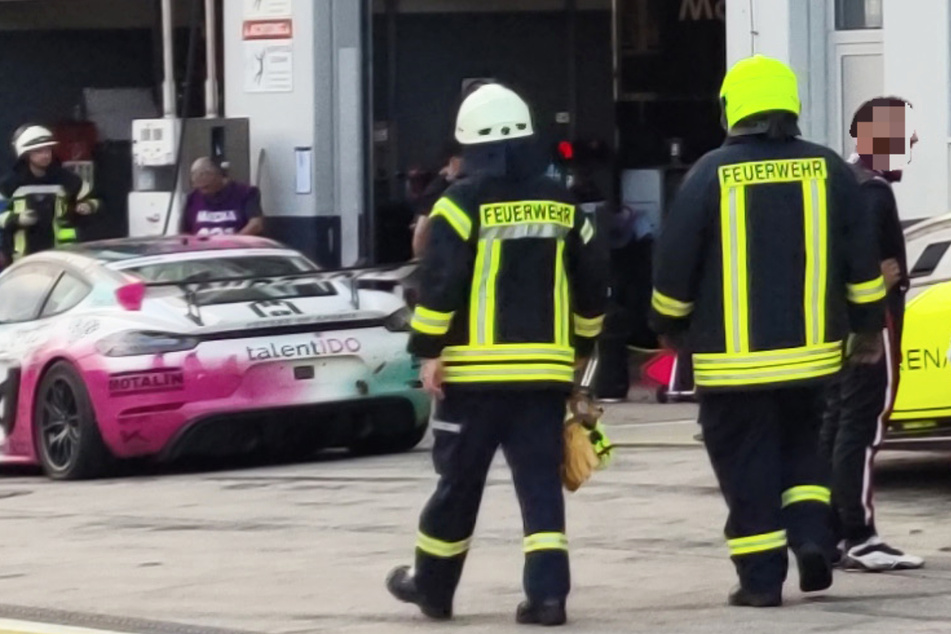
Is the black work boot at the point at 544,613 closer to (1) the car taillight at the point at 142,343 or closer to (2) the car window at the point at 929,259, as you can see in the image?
(2) the car window at the point at 929,259

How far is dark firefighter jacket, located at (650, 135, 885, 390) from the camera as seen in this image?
8.02m

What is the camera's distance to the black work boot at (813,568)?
8.16 m

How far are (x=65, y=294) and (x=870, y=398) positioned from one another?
252 inches

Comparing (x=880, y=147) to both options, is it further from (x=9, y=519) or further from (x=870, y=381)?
(x=9, y=519)

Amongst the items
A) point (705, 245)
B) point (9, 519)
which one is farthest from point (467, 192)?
point (9, 519)

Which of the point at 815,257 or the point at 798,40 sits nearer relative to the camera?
the point at 815,257

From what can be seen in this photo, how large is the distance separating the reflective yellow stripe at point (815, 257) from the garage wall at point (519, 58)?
14.7 metres

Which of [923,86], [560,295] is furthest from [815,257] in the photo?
[923,86]

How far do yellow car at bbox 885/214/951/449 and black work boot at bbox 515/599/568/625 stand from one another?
331cm

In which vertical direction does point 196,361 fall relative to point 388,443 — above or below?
above

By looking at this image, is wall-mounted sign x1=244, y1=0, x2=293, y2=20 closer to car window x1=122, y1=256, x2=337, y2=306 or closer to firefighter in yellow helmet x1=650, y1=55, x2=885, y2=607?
car window x1=122, y1=256, x2=337, y2=306

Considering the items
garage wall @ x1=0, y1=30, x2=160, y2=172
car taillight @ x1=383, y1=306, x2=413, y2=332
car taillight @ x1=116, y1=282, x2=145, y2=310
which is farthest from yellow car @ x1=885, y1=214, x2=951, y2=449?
garage wall @ x1=0, y1=30, x2=160, y2=172

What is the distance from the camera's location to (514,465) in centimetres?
808

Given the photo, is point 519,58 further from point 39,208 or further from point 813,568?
point 813,568
